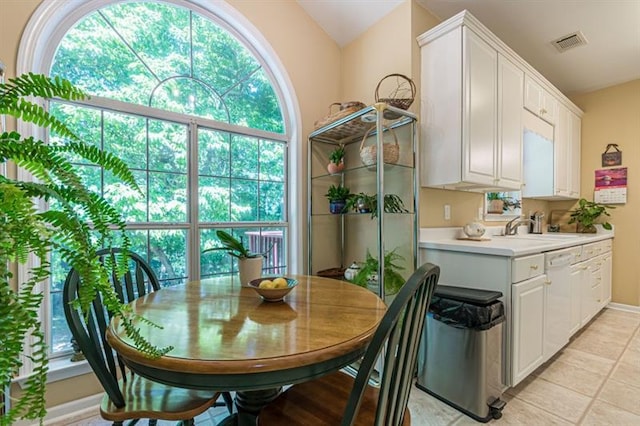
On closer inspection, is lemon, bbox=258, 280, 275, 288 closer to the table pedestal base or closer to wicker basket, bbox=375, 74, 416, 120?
the table pedestal base

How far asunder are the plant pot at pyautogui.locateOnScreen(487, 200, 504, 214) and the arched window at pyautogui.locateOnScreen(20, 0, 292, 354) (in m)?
2.16

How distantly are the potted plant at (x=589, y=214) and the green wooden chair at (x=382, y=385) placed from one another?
419cm

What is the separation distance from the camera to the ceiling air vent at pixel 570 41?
283 centimetres

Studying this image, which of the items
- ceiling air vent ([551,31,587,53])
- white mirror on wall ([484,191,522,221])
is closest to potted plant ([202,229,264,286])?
white mirror on wall ([484,191,522,221])

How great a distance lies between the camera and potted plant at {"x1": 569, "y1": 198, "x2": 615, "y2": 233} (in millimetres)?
3742

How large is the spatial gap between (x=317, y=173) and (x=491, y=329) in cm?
185

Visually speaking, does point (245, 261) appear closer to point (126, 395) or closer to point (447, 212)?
point (126, 395)

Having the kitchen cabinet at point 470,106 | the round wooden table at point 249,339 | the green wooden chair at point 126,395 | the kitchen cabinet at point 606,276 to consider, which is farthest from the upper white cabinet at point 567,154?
the green wooden chair at point 126,395

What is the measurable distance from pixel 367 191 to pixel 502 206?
5.70 feet

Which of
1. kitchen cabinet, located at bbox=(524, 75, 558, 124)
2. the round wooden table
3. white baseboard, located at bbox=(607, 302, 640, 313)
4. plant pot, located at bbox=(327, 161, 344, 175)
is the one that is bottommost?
white baseboard, located at bbox=(607, 302, 640, 313)

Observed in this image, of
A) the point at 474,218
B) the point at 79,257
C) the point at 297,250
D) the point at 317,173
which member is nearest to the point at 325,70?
the point at 317,173

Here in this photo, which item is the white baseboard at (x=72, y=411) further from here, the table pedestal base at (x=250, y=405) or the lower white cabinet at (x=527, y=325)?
the lower white cabinet at (x=527, y=325)

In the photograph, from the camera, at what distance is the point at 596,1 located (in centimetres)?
243

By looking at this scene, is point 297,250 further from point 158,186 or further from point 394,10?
point 394,10
